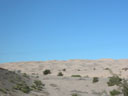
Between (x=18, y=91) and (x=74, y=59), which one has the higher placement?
(x=74, y=59)

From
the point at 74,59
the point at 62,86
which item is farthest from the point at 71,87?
the point at 74,59

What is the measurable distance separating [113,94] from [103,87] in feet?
17.7

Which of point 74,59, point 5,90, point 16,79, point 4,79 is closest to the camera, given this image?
point 5,90

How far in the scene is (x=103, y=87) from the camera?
26797 mm

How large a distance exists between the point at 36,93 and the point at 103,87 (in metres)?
8.53

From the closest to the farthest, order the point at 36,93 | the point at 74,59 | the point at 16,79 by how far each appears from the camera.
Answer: the point at 36,93
the point at 16,79
the point at 74,59

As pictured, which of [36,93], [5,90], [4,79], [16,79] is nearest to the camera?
[5,90]

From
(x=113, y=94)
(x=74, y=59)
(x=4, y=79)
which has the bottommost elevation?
(x=113, y=94)

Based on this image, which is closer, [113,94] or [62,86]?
[113,94]

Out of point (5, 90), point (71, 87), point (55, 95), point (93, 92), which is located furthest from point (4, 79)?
point (93, 92)

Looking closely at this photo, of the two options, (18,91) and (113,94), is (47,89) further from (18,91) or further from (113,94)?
(113,94)

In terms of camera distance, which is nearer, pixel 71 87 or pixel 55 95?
pixel 55 95

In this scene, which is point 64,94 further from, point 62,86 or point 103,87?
point 103,87

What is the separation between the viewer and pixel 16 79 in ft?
84.0
